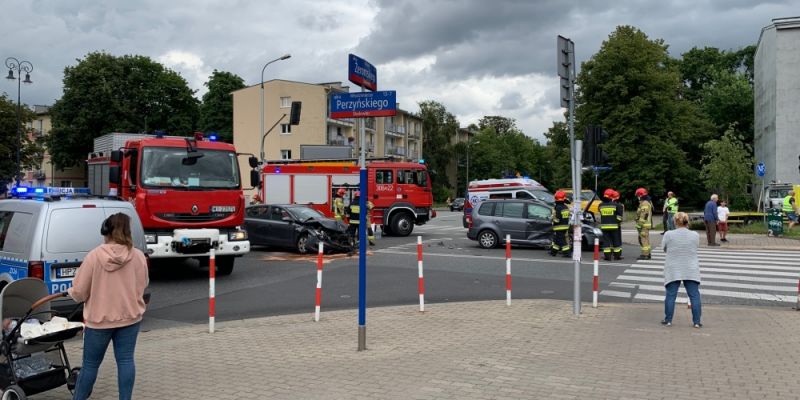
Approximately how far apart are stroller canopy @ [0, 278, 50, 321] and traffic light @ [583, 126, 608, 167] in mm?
7326

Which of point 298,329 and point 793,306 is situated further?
point 793,306

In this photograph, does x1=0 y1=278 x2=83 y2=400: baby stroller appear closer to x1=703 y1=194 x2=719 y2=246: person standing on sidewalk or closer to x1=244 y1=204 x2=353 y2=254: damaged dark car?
x1=244 y1=204 x2=353 y2=254: damaged dark car

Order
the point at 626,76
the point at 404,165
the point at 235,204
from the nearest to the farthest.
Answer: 1. the point at 235,204
2. the point at 404,165
3. the point at 626,76

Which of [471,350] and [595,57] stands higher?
[595,57]

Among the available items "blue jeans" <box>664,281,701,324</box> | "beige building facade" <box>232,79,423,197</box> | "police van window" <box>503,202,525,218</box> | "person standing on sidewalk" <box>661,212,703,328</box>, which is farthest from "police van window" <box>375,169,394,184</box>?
"beige building facade" <box>232,79,423,197</box>

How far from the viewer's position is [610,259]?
16.6 m

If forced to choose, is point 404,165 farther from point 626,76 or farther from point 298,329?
point 626,76

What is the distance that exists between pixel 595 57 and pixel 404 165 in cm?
3263

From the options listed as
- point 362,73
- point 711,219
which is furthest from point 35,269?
point 711,219

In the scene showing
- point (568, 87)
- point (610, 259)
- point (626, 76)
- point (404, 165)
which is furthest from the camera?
point (626, 76)

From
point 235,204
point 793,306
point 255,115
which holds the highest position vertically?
point 255,115

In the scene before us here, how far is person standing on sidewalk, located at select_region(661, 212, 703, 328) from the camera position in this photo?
8.55 m

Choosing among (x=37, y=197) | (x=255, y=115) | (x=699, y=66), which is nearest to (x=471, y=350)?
(x=37, y=197)

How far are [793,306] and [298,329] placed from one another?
7.83 m
